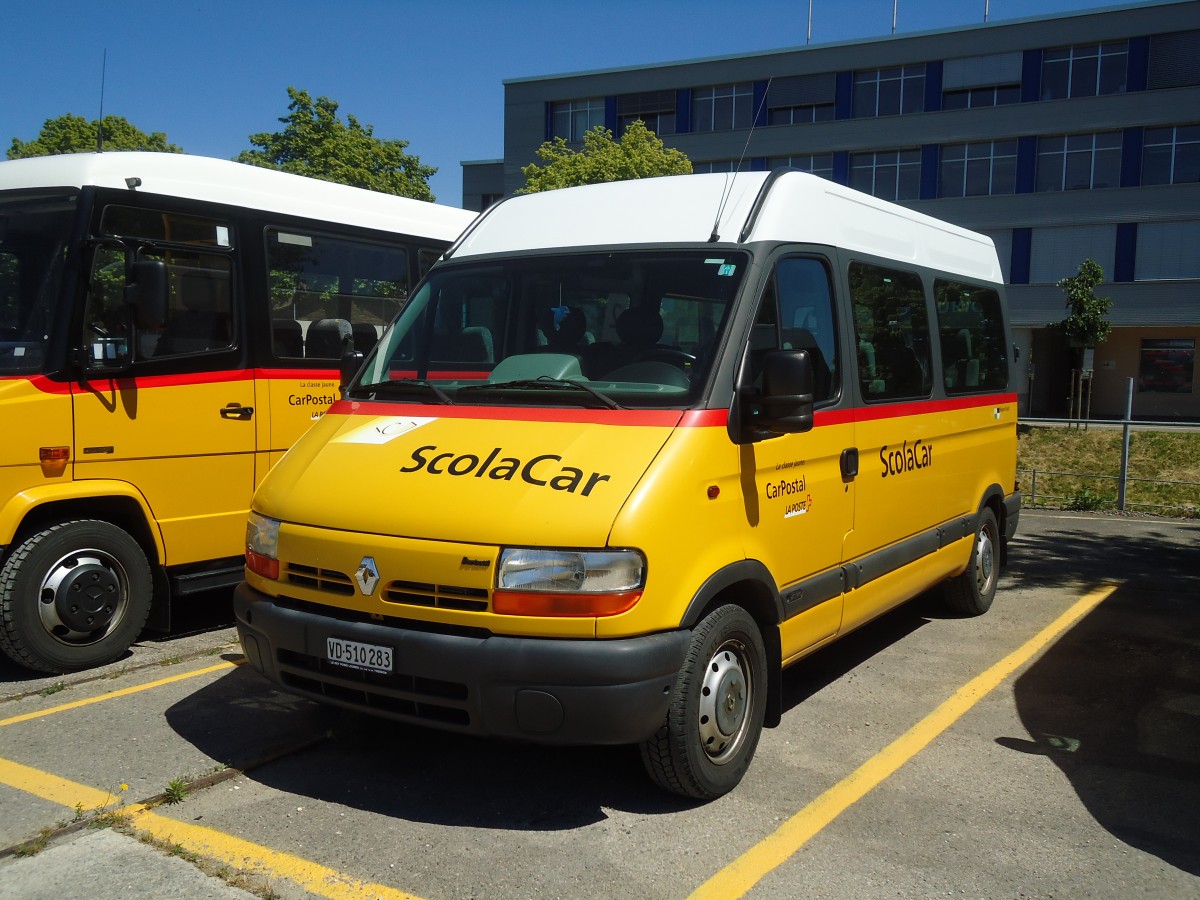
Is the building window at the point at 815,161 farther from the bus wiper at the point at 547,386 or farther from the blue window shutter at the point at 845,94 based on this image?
the bus wiper at the point at 547,386

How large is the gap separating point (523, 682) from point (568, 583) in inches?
15.3

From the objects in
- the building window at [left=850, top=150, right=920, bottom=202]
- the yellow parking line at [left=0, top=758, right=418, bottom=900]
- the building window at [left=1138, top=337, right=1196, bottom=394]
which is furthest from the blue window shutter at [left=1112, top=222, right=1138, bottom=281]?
the yellow parking line at [left=0, top=758, right=418, bottom=900]

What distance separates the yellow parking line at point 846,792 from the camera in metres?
3.88

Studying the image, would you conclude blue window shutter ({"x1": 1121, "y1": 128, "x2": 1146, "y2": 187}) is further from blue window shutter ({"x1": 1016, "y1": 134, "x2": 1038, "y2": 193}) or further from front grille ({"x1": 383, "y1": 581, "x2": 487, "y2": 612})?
front grille ({"x1": 383, "y1": 581, "x2": 487, "y2": 612})

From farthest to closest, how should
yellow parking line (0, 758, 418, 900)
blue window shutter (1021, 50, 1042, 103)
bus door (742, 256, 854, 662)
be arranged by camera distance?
blue window shutter (1021, 50, 1042, 103)
bus door (742, 256, 854, 662)
yellow parking line (0, 758, 418, 900)

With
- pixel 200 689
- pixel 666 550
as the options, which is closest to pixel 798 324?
pixel 666 550

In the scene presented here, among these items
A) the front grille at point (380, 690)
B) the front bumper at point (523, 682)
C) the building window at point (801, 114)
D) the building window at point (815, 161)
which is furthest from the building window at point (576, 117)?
the front bumper at point (523, 682)

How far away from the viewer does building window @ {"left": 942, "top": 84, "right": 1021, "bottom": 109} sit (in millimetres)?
39469

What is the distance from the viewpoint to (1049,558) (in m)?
10.9

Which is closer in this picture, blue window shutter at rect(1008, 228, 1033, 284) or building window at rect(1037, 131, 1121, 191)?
building window at rect(1037, 131, 1121, 191)

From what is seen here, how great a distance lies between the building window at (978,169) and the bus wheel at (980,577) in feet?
114

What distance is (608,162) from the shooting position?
101 feet

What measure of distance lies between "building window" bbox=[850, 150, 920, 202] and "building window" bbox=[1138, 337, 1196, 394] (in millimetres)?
9949

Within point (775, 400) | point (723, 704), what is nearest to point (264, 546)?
point (723, 704)
